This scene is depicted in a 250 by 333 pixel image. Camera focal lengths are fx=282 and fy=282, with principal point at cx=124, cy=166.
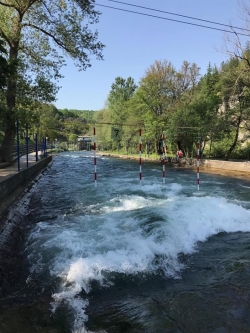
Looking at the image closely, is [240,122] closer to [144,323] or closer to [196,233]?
[196,233]

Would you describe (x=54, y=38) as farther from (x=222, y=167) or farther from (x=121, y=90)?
(x=121, y=90)

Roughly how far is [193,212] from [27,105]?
37.3ft

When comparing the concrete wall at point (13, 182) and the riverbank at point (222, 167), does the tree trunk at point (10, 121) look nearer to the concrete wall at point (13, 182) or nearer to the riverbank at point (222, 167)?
the concrete wall at point (13, 182)

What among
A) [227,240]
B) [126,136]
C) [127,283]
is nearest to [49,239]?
[127,283]

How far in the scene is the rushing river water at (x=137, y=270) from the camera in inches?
134

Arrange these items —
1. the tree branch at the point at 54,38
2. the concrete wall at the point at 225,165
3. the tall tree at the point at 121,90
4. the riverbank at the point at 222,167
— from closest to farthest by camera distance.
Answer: the tree branch at the point at 54,38 → the riverbank at the point at 222,167 → the concrete wall at the point at 225,165 → the tall tree at the point at 121,90

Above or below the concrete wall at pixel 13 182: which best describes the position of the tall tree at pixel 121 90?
above

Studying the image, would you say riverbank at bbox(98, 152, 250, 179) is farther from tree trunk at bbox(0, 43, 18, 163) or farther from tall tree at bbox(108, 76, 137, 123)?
tall tree at bbox(108, 76, 137, 123)

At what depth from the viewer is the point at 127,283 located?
4.32 meters

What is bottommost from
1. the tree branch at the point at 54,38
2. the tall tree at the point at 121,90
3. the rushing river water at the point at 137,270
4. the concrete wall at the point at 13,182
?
the rushing river water at the point at 137,270

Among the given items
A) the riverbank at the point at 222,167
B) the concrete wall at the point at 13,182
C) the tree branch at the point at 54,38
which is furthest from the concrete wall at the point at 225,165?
the concrete wall at the point at 13,182

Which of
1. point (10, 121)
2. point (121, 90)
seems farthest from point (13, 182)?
point (121, 90)

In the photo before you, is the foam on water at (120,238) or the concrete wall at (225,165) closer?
the foam on water at (120,238)

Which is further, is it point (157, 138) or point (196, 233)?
point (157, 138)
